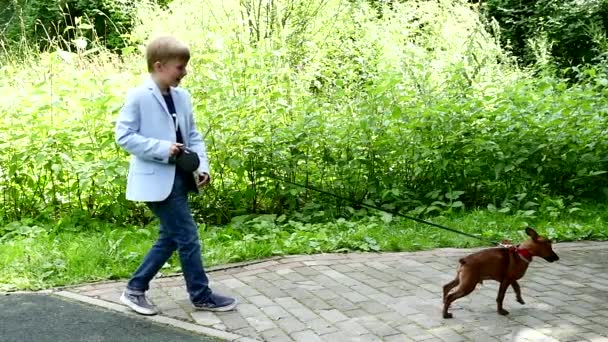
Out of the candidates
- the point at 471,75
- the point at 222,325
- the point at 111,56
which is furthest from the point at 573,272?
the point at 111,56

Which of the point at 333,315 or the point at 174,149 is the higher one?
the point at 174,149

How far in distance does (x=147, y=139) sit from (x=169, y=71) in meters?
0.44

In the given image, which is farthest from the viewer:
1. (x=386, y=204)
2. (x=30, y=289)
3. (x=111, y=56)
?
(x=111, y=56)

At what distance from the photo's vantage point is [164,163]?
4.09m

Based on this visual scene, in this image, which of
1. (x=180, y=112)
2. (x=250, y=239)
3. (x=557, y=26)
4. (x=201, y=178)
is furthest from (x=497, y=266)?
(x=557, y=26)

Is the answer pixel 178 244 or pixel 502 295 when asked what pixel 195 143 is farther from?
pixel 502 295

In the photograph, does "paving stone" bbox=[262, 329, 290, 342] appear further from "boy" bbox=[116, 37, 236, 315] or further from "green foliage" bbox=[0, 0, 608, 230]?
"green foliage" bbox=[0, 0, 608, 230]

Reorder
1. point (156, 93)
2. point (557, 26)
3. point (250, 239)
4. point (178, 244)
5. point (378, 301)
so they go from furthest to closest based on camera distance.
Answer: point (557, 26), point (250, 239), point (378, 301), point (178, 244), point (156, 93)

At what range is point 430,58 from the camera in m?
9.52

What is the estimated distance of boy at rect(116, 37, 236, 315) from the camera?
4.04m

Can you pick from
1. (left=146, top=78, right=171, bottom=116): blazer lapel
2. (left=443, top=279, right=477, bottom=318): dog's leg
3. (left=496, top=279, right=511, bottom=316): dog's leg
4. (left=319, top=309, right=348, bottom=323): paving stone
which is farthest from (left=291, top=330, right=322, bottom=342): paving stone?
(left=146, top=78, right=171, bottom=116): blazer lapel

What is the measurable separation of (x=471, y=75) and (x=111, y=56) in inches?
208

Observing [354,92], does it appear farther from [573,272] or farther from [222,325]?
[222,325]

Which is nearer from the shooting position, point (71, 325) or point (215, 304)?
point (71, 325)
